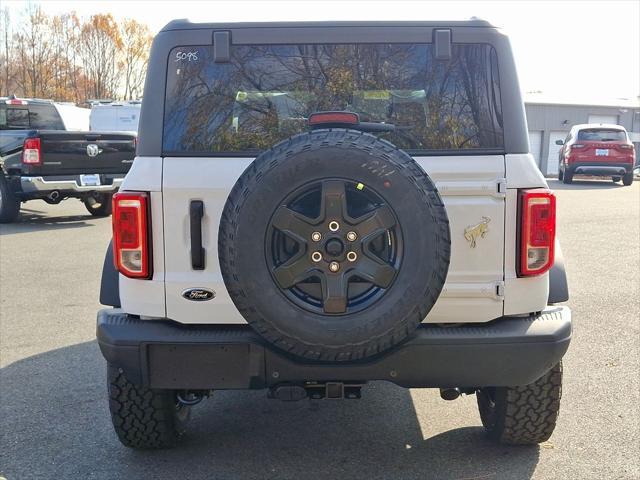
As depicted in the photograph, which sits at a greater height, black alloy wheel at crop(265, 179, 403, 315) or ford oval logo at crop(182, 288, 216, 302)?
black alloy wheel at crop(265, 179, 403, 315)

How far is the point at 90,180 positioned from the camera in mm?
11648

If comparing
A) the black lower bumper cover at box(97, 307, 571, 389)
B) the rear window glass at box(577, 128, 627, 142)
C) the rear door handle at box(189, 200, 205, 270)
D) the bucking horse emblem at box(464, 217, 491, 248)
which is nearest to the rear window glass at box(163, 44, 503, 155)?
the rear door handle at box(189, 200, 205, 270)

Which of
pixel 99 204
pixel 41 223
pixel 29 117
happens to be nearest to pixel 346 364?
pixel 41 223

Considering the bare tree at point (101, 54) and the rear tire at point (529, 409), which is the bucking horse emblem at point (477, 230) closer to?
the rear tire at point (529, 409)

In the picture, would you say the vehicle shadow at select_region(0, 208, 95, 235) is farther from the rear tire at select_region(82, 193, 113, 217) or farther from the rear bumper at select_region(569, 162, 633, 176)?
the rear bumper at select_region(569, 162, 633, 176)

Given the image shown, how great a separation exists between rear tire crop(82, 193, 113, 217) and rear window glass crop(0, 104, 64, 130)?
1767 mm

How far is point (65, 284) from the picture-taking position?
7.70 meters

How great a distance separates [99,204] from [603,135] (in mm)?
14186

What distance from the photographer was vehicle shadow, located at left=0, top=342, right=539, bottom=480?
340 cm

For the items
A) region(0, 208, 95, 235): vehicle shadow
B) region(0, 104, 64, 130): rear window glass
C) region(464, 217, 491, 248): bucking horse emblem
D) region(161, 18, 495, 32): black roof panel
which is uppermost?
region(161, 18, 495, 32): black roof panel

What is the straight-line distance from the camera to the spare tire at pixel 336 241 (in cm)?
267

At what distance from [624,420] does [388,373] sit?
70.4 inches

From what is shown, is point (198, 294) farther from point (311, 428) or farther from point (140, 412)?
point (311, 428)

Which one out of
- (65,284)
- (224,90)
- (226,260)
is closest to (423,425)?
(226,260)
